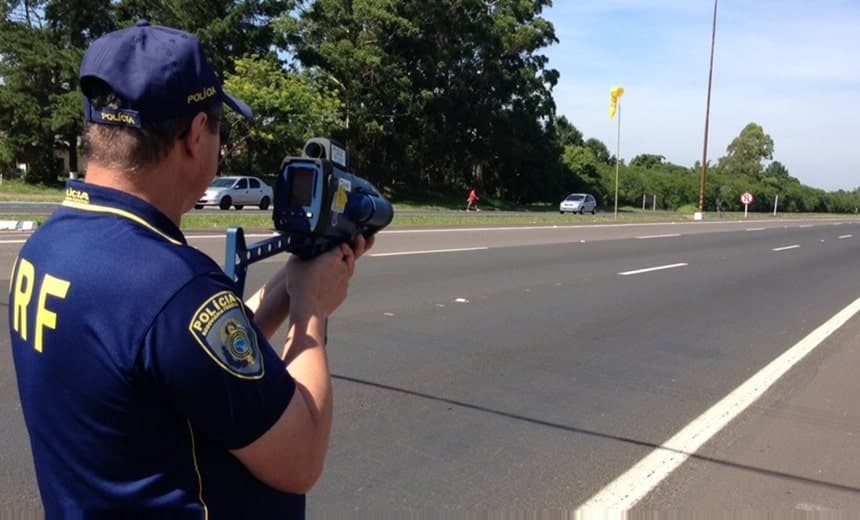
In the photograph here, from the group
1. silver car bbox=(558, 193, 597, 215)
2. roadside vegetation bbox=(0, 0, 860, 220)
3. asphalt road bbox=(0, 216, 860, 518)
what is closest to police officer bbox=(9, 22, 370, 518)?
asphalt road bbox=(0, 216, 860, 518)

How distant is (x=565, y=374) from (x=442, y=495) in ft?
9.45

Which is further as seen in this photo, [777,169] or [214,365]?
[777,169]

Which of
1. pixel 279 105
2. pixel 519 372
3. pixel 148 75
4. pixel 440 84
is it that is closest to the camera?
pixel 148 75

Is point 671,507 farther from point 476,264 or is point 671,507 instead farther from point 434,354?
point 476,264

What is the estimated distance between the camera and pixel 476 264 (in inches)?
581

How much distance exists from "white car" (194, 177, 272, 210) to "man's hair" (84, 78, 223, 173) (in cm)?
2936

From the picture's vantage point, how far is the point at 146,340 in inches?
50.4

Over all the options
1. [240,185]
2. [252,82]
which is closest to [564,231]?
[240,185]

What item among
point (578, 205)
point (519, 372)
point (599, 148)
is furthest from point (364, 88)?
point (599, 148)

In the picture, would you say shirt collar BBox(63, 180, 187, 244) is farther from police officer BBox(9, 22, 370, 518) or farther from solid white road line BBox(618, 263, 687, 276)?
solid white road line BBox(618, 263, 687, 276)

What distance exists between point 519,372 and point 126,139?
546 centimetres

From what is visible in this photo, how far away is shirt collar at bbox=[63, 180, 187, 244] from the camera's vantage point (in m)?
1.40

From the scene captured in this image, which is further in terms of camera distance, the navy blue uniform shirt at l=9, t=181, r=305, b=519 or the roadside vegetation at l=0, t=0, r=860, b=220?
the roadside vegetation at l=0, t=0, r=860, b=220

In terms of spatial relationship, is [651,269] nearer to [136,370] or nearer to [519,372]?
[519,372]
